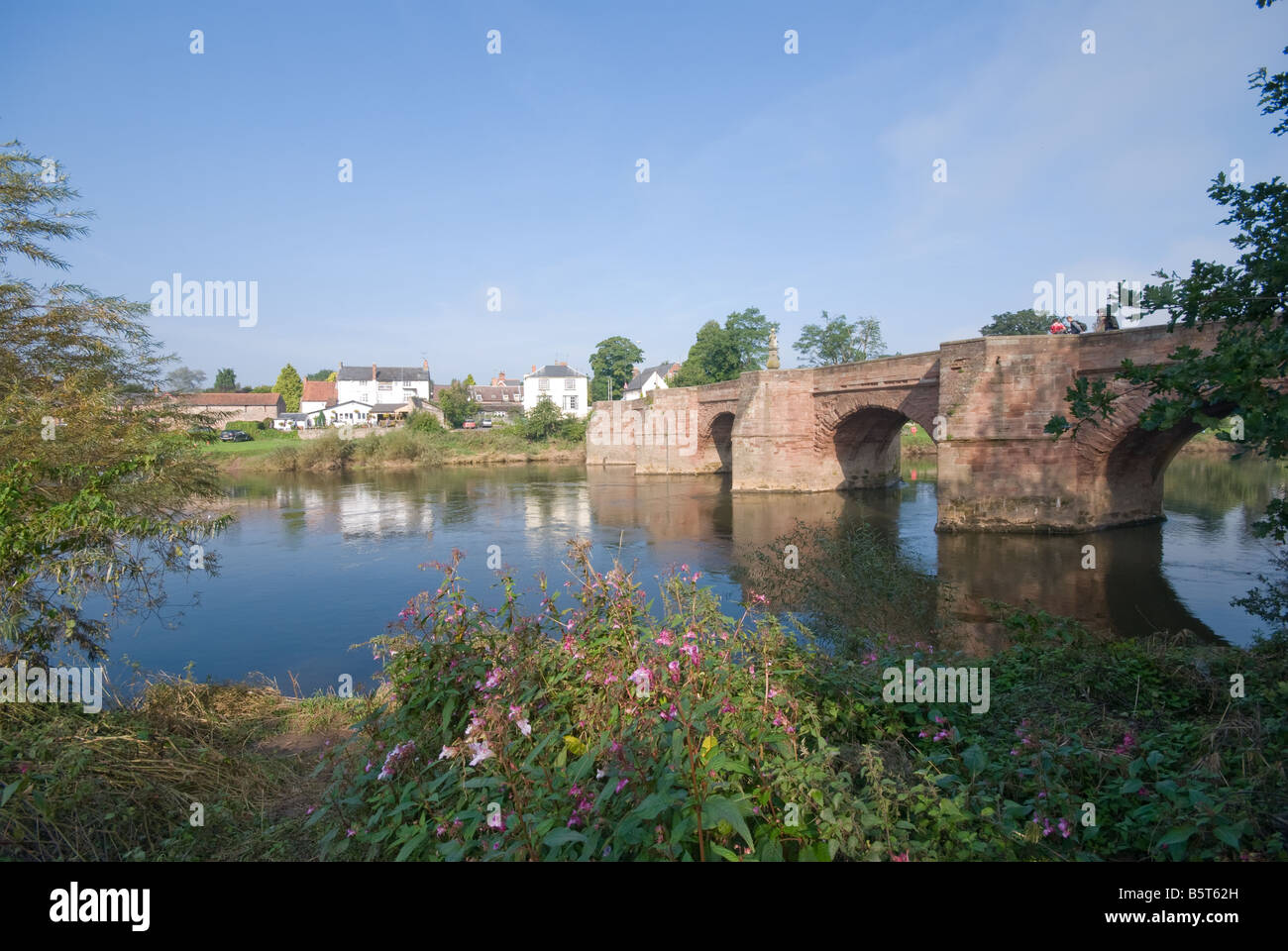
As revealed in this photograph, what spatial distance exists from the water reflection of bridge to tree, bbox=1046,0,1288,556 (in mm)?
3825

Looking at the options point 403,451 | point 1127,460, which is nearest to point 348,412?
point 403,451

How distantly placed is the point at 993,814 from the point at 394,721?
2.98 metres

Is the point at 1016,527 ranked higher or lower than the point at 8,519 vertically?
lower

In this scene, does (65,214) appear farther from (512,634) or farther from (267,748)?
(512,634)

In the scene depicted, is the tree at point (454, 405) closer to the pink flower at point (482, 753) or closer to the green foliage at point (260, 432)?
the green foliage at point (260, 432)

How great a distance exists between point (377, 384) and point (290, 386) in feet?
52.5

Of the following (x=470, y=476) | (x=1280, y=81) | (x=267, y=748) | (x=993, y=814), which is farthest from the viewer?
(x=470, y=476)

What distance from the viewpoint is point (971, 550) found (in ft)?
53.0

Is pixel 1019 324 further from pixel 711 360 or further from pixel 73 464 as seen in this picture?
pixel 73 464

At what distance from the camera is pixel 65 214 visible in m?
7.39

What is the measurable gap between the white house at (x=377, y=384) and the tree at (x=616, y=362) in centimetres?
2340

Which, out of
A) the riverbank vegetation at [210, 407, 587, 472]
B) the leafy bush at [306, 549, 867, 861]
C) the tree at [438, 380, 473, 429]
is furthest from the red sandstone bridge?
the tree at [438, 380, 473, 429]

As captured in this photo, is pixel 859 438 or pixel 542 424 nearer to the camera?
pixel 859 438
